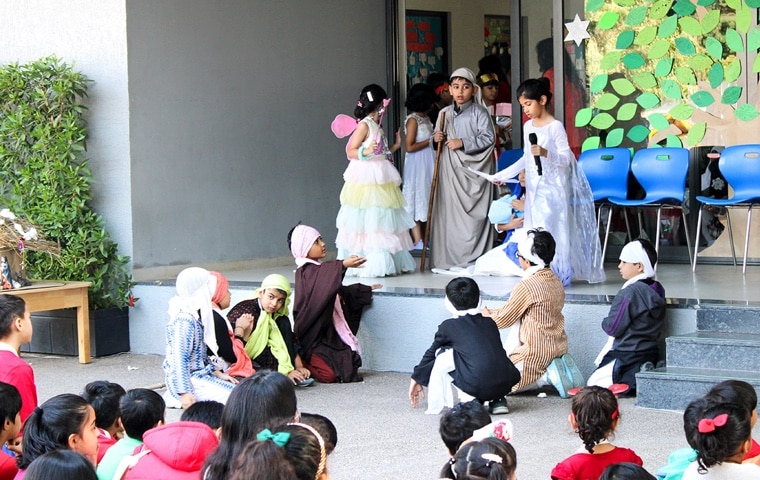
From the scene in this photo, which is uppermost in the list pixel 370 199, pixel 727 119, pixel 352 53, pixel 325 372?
pixel 352 53

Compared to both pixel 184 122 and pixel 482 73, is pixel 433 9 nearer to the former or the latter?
pixel 482 73

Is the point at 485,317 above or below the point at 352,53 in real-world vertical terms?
below

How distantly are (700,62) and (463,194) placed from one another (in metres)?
2.15

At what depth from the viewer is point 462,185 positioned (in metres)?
8.91

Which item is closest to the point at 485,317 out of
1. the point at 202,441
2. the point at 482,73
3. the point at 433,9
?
the point at 202,441

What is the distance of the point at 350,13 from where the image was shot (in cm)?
1041

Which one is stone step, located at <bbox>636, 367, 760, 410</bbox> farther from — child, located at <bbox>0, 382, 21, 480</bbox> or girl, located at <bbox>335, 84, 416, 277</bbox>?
child, located at <bbox>0, 382, 21, 480</bbox>

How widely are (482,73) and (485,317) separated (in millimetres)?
4489

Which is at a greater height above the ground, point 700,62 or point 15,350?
point 700,62

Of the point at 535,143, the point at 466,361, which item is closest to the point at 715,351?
the point at 466,361

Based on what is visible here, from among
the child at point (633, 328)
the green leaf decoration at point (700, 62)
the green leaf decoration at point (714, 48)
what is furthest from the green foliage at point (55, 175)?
the green leaf decoration at point (714, 48)

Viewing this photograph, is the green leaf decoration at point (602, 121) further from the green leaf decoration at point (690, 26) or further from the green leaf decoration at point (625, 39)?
the green leaf decoration at point (690, 26)

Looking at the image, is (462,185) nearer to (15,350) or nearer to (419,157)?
(419,157)

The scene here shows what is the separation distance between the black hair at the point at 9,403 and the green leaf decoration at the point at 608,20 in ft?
22.7
